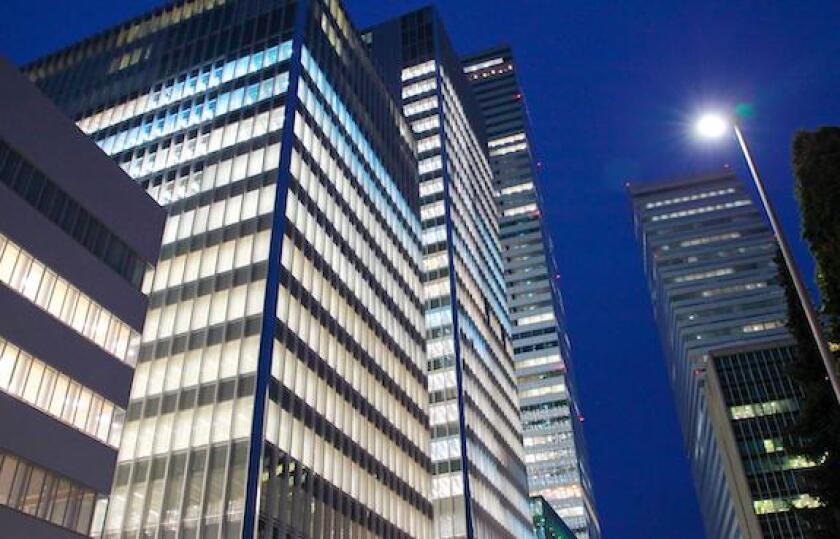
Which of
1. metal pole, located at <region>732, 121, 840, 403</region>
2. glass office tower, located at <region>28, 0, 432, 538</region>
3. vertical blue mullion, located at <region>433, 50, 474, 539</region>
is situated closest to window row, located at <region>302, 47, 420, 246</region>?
glass office tower, located at <region>28, 0, 432, 538</region>

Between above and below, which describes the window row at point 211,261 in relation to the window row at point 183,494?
above

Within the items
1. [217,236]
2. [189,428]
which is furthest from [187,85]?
[189,428]

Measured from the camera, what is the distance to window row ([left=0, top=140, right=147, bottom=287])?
36.2 m

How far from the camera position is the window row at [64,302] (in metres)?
34.8

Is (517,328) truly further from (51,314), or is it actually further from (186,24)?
(51,314)

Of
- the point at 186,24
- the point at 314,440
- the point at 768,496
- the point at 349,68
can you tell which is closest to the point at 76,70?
the point at 186,24

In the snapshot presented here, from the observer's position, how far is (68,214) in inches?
1535

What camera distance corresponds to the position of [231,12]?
260 ft

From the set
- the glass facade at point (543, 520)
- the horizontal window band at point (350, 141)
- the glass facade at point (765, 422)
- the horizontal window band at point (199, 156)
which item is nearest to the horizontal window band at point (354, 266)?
the horizontal window band at point (199, 156)

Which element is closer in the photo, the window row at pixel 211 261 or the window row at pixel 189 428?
the window row at pixel 189 428

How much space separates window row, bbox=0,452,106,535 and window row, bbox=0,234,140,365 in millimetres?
7378

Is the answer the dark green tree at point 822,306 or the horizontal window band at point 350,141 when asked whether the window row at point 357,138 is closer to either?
the horizontal window band at point 350,141

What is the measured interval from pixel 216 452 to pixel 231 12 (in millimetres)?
49220

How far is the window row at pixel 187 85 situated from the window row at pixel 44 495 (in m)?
47.9
